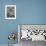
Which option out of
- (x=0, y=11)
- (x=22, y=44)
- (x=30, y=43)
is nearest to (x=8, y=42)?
(x=22, y=44)

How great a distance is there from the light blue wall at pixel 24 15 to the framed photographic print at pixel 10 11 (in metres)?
0.07

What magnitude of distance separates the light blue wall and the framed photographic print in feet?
0.24

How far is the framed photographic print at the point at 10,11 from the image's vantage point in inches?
116

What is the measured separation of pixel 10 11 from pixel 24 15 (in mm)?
360

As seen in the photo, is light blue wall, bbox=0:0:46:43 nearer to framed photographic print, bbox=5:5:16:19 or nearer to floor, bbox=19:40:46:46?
framed photographic print, bbox=5:5:16:19

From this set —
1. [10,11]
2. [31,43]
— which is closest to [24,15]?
[10,11]

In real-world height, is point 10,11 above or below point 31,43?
above

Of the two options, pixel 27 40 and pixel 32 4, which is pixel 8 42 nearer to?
pixel 27 40

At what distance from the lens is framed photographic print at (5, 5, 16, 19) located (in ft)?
9.63

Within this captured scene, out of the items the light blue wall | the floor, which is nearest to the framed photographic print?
the light blue wall

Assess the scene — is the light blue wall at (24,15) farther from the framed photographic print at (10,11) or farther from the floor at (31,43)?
the floor at (31,43)

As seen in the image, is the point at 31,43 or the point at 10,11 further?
the point at 10,11

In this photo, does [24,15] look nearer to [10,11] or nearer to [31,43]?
[10,11]

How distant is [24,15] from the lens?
293 cm
